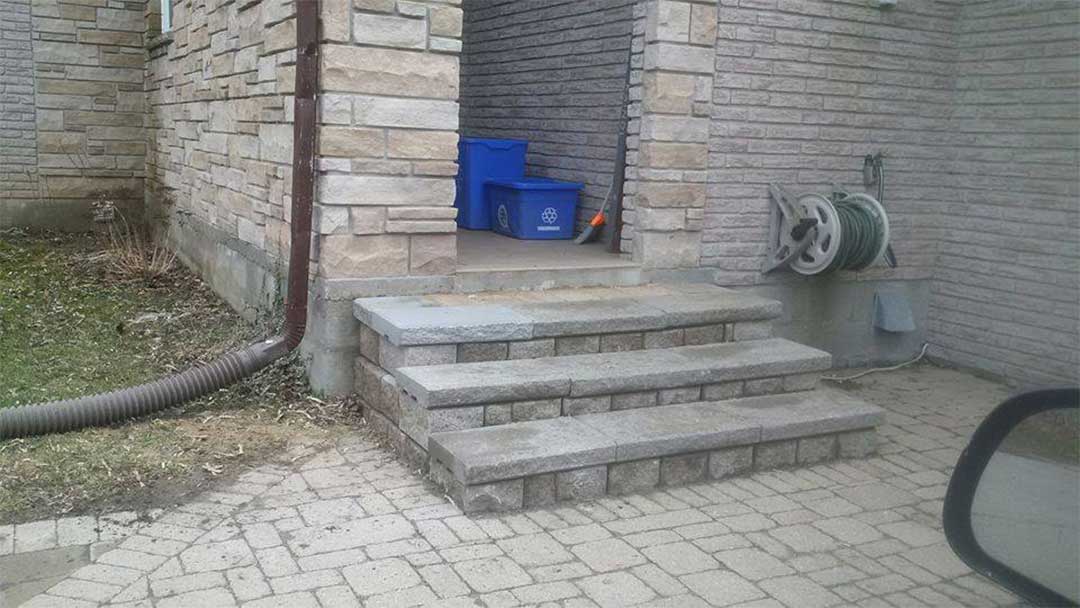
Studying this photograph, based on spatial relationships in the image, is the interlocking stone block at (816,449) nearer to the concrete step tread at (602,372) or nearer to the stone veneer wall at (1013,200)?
the concrete step tread at (602,372)

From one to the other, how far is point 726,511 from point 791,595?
71 cm

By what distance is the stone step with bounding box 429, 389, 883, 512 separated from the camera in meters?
3.81

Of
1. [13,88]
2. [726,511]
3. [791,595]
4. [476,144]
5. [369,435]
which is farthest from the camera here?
[13,88]

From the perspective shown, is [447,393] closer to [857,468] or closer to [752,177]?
[857,468]

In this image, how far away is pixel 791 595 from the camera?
3.30 metres

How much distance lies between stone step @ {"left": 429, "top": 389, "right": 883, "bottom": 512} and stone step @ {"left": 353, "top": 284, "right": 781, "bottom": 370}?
0.45 metres

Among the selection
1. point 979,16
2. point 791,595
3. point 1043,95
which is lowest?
point 791,595

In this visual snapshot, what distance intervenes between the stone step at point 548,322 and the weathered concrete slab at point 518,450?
0.47 metres

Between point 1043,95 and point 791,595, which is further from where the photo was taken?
point 1043,95

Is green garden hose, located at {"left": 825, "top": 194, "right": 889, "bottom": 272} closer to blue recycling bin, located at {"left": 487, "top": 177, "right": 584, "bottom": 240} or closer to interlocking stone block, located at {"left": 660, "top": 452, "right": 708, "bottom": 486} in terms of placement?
blue recycling bin, located at {"left": 487, "top": 177, "right": 584, "bottom": 240}

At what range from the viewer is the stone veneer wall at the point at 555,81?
662 centimetres

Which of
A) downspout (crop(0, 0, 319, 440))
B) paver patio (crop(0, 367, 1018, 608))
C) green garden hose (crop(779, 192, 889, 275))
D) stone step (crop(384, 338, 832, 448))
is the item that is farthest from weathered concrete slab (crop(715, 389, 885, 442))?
downspout (crop(0, 0, 319, 440))

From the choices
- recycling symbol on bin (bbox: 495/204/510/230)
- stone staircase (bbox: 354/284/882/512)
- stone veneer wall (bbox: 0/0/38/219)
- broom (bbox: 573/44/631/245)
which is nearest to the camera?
stone staircase (bbox: 354/284/882/512)

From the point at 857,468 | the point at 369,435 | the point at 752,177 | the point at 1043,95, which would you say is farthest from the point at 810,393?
the point at 1043,95
